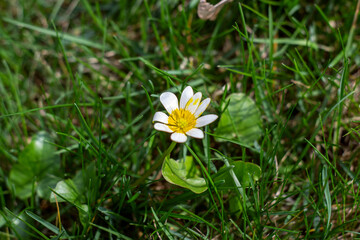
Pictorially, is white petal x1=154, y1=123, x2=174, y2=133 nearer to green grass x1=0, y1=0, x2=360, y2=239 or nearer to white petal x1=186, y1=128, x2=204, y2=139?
white petal x1=186, y1=128, x2=204, y2=139

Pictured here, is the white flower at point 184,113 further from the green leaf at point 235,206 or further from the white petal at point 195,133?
the green leaf at point 235,206

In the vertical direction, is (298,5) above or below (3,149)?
above

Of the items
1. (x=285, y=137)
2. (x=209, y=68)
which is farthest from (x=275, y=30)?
(x=285, y=137)

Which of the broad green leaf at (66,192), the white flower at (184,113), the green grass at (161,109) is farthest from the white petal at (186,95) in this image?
the broad green leaf at (66,192)

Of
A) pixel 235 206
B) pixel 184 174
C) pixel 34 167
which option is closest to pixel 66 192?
A: pixel 34 167

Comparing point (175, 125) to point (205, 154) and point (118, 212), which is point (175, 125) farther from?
point (118, 212)

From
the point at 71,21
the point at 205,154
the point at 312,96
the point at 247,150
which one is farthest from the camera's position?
the point at 71,21

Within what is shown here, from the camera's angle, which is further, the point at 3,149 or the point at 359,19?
the point at 359,19

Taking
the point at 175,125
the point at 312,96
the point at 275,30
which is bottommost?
the point at 312,96

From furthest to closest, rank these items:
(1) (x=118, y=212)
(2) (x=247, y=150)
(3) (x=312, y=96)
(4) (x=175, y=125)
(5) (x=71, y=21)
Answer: (5) (x=71, y=21), (3) (x=312, y=96), (2) (x=247, y=150), (1) (x=118, y=212), (4) (x=175, y=125)
